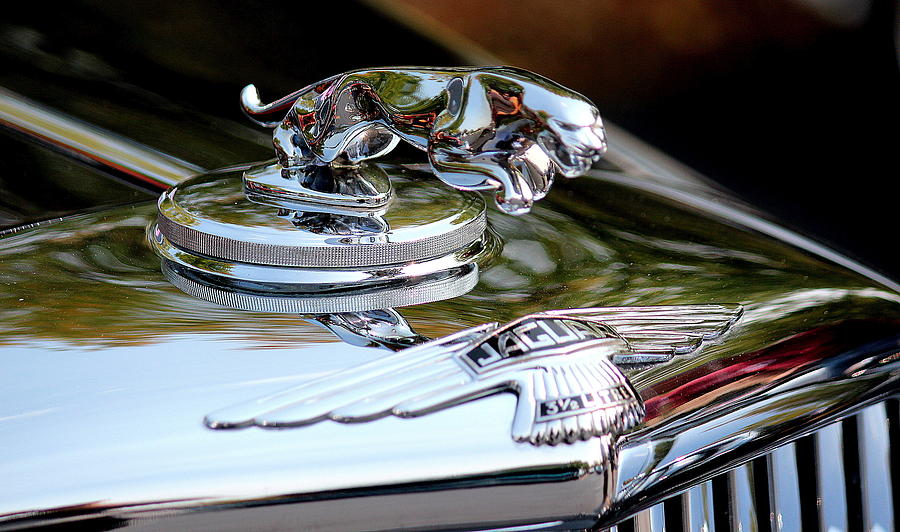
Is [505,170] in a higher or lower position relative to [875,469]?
higher

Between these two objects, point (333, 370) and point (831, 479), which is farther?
point (831, 479)

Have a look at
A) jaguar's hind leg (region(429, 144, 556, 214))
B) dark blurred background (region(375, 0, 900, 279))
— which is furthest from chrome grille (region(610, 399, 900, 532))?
dark blurred background (region(375, 0, 900, 279))

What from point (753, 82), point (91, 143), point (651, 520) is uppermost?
point (753, 82)

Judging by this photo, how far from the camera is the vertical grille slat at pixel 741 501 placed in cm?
68

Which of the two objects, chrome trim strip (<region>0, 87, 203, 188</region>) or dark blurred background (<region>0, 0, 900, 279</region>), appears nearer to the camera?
chrome trim strip (<region>0, 87, 203, 188</region>)

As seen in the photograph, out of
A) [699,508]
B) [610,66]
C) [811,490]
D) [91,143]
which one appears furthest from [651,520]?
[610,66]

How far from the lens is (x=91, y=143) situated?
3.58 ft

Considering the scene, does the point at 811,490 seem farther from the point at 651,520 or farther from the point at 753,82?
the point at 753,82

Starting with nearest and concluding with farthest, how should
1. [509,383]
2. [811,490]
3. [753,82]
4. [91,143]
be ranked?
1. [509,383]
2. [811,490]
3. [91,143]
4. [753,82]

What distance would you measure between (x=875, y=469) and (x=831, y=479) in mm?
56

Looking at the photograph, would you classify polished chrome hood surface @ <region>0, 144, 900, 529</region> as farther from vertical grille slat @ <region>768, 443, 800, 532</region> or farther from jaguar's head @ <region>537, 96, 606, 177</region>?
jaguar's head @ <region>537, 96, 606, 177</region>

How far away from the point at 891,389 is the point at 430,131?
41 centimetres

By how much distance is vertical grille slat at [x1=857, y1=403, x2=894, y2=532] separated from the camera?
0.74 metres

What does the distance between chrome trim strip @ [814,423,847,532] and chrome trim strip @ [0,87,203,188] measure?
0.72 metres
